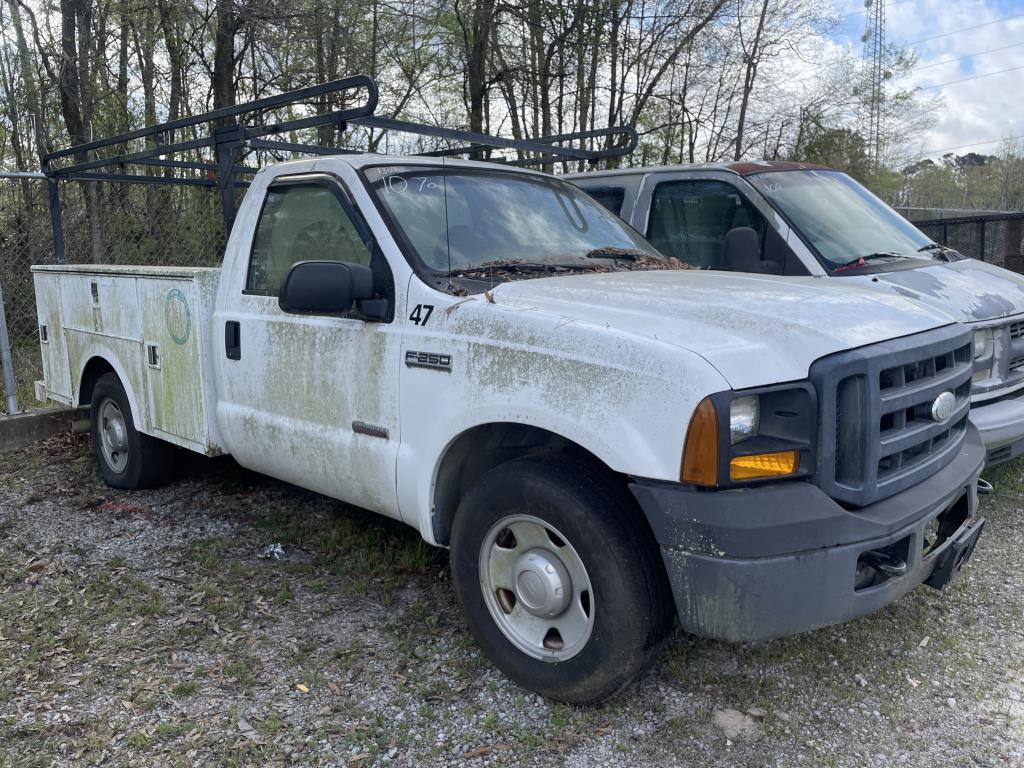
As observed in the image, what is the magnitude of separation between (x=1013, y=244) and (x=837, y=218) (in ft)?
26.3

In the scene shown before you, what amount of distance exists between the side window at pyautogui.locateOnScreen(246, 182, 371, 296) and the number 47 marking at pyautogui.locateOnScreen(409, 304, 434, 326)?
0.40 m

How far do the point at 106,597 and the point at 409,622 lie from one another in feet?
4.83

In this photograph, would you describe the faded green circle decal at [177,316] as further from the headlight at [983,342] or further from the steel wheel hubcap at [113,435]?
the headlight at [983,342]

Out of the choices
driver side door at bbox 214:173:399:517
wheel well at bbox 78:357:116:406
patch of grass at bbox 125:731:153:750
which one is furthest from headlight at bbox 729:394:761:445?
wheel well at bbox 78:357:116:406

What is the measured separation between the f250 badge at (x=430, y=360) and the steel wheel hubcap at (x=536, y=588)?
2.05ft

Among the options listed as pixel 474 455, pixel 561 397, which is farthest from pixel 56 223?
pixel 561 397

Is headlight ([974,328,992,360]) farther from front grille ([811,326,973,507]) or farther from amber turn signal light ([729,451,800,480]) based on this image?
amber turn signal light ([729,451,800,480])

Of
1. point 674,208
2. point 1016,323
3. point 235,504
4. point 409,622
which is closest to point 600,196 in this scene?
point 674,208

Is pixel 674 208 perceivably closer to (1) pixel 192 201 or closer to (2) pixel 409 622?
(2) pixel 409 622

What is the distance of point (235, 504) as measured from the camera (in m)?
5.31

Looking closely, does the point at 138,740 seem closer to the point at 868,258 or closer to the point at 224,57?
the point at 868,258

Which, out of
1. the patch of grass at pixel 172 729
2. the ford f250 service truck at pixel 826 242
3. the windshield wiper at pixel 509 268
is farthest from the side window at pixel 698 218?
the patch of grass at pixel 172 729

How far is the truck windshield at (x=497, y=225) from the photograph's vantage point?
364cm

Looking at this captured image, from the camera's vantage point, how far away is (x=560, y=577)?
300cm
